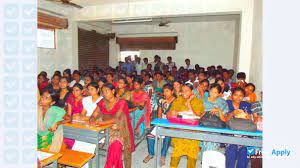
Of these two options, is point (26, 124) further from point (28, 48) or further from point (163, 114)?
point (163, 114)

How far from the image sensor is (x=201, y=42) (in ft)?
28.2

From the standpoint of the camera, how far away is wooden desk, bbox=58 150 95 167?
1.98 meters

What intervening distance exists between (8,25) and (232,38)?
8.55m

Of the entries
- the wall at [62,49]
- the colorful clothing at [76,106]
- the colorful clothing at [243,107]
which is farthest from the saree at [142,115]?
the wall at [62,49]

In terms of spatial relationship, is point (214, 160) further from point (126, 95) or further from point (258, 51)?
point (258, 51)

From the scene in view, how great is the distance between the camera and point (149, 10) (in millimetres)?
6020

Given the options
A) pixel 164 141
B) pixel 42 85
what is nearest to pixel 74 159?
pixel 164 141

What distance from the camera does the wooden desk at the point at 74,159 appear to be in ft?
6.49

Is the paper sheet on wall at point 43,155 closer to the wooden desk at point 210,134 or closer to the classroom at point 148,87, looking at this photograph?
the classroom at point 148,87

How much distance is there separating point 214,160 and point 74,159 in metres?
1.54

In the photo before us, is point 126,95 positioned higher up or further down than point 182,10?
further down

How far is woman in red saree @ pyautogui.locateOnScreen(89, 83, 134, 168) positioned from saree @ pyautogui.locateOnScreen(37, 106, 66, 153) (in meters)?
0.43

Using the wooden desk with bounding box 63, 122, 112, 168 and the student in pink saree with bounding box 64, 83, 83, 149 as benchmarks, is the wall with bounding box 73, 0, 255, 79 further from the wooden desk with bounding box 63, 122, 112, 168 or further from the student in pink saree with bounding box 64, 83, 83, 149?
the wooden desk with bounding box 63, 122, 112, 168

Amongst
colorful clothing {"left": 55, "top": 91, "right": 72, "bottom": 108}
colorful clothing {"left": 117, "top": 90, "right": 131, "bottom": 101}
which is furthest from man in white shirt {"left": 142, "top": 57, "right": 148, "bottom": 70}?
colorful clothing {"left": 55, "top": 91, "right": 72, "bottom": 108}
